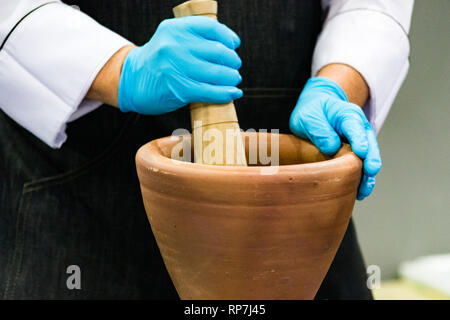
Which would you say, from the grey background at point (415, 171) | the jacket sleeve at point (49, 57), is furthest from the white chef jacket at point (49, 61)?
the grey background at point (415, 171)

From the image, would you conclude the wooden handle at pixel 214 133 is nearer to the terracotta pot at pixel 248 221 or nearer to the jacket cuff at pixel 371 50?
the terracotta pot at pixel 248 221

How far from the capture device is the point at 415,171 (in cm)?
186

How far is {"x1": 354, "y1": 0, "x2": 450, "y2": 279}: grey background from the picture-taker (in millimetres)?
1758

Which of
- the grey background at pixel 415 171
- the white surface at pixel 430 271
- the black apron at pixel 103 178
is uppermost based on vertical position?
the black apron at pixel 103 178

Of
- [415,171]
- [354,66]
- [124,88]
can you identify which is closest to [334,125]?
[354,66]

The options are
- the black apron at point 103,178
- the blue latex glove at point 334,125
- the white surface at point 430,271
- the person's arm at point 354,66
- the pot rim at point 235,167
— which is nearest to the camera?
the pot rim at point 235,167

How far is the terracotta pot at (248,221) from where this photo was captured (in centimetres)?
48

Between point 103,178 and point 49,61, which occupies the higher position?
point 49,61

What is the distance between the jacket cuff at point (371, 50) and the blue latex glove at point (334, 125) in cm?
11

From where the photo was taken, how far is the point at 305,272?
532mm

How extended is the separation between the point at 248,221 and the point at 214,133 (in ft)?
0.54

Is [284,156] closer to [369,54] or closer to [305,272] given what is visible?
[305,272]
